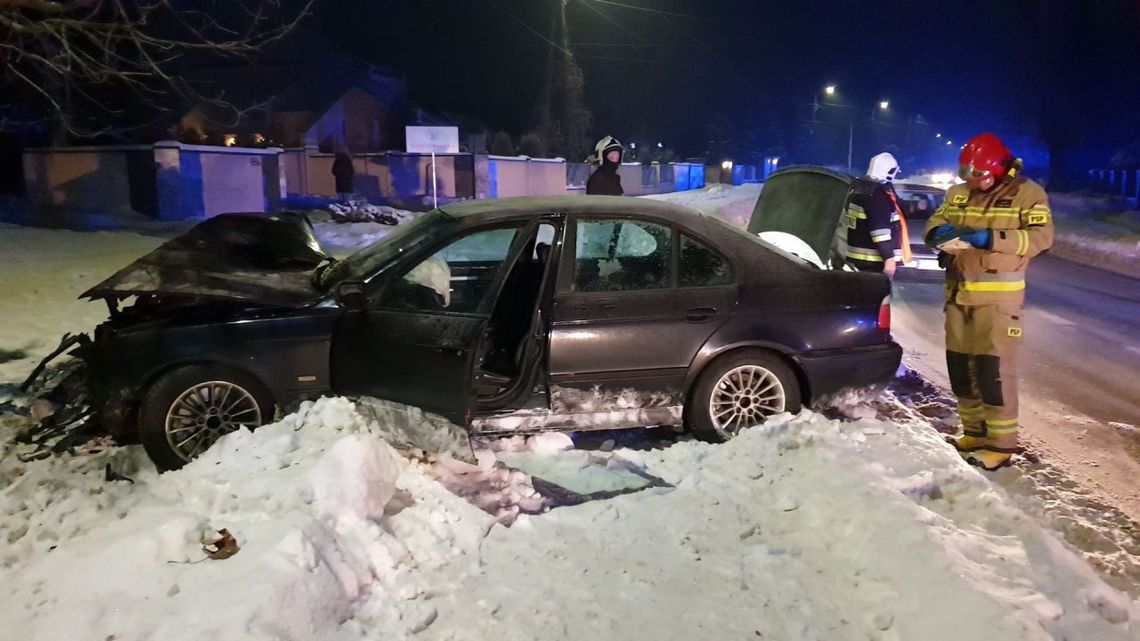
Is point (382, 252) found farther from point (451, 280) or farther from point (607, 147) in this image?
point (607, 147)

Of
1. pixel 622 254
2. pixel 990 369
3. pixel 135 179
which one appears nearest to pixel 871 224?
pixel 990 369

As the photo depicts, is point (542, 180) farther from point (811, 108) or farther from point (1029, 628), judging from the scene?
point (811, 108)

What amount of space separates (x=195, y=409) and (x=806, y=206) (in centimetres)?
605

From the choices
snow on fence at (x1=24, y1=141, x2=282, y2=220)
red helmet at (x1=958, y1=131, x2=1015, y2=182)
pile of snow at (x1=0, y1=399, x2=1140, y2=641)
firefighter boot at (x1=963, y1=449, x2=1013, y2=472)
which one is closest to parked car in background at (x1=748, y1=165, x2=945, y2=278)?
red helmet at (x1=958, y1=131, x2=1015, y2=182)

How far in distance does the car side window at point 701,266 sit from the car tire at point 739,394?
48 centimetres

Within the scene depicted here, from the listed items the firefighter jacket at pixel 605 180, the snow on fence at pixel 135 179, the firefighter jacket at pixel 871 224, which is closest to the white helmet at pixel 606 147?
the firefighter jacket at pixel 605 180

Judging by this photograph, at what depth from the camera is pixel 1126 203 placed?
2822 centimetres

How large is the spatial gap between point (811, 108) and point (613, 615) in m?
67.3

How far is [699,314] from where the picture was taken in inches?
193

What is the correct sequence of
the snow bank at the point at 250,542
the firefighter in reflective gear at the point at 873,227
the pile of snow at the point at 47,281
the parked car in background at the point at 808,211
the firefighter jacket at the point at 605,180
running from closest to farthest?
1. the snow bank at the point at 250,542
2. the pile of snow at the point at 47,281
3. the firefighter in reflective gear at the point at 873,227
4. the parked car in background at the point at 808,211
5. the firefighter jacket at the point at 605,180

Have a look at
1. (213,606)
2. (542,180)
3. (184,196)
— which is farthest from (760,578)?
(542,180)

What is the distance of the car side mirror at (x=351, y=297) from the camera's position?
14.6 feet

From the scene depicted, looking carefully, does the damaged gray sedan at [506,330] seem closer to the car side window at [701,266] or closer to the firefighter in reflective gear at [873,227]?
the car side window at [701,266]

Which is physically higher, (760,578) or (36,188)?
(36,188)
